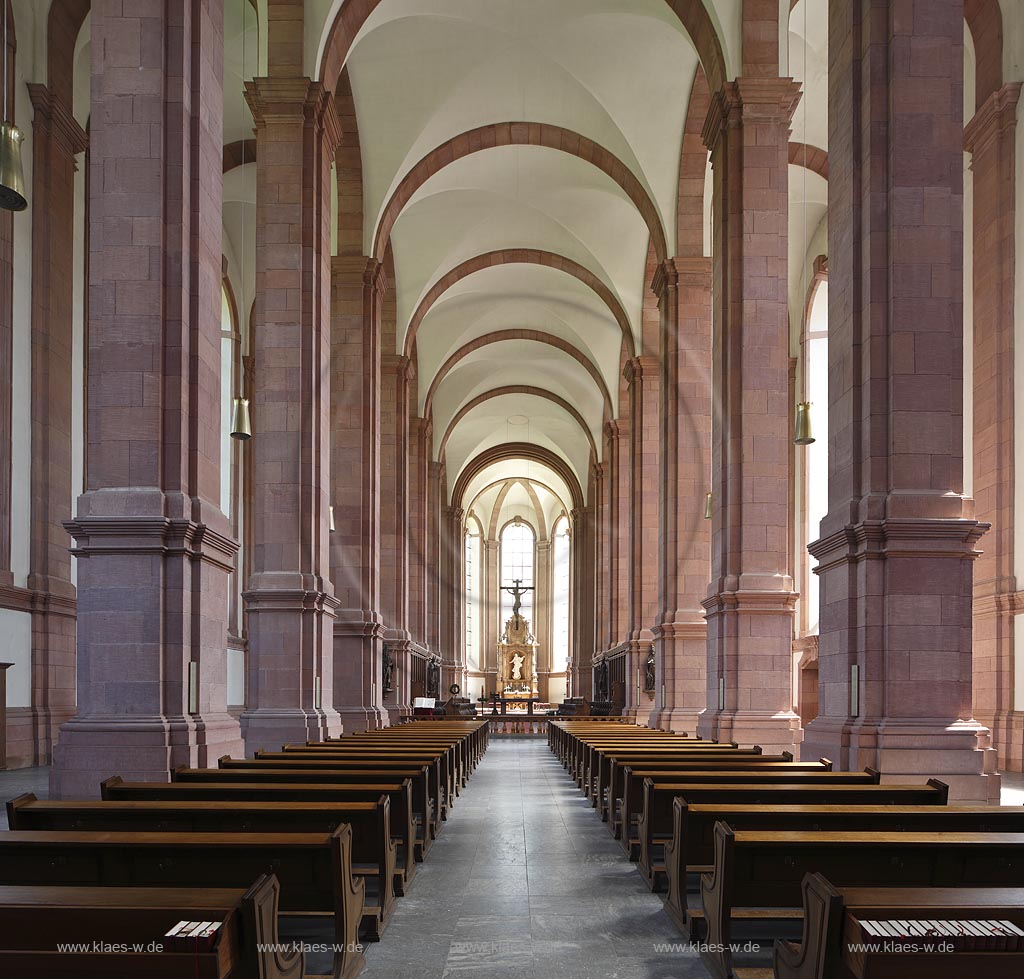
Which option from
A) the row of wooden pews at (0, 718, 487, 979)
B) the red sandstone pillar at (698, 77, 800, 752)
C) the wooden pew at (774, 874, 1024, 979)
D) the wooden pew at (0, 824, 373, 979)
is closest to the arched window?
the red sandstone pillar at (698, 77, 800, 752)

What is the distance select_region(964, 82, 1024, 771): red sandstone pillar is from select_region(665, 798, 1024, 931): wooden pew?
32.7 feet

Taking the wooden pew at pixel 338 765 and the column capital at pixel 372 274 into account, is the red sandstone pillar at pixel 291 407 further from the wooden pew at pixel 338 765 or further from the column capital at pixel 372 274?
the column capital at pixel 372 274

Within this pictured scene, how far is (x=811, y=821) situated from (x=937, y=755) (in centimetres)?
317

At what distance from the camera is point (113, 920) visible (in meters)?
3.03

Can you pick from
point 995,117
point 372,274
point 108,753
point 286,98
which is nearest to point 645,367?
point 372,274

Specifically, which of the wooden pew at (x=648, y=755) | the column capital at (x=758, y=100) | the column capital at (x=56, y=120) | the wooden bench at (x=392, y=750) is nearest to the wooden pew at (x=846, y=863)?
the wooden pew at (x=648, y=755)

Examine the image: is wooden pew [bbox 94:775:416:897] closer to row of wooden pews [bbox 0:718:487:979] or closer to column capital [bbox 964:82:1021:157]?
row of wooden pews [bbox 0:718:487:979]

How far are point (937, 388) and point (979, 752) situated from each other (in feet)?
8.97

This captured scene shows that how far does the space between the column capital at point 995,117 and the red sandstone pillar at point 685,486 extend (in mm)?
4543

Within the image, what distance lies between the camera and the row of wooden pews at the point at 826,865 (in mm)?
3020

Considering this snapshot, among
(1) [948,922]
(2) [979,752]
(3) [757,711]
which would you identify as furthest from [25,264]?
(1) [948,922]

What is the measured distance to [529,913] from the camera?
6.14m

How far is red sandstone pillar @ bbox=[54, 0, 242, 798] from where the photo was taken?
8.00m

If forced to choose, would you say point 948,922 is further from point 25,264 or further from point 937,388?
point 25,264
